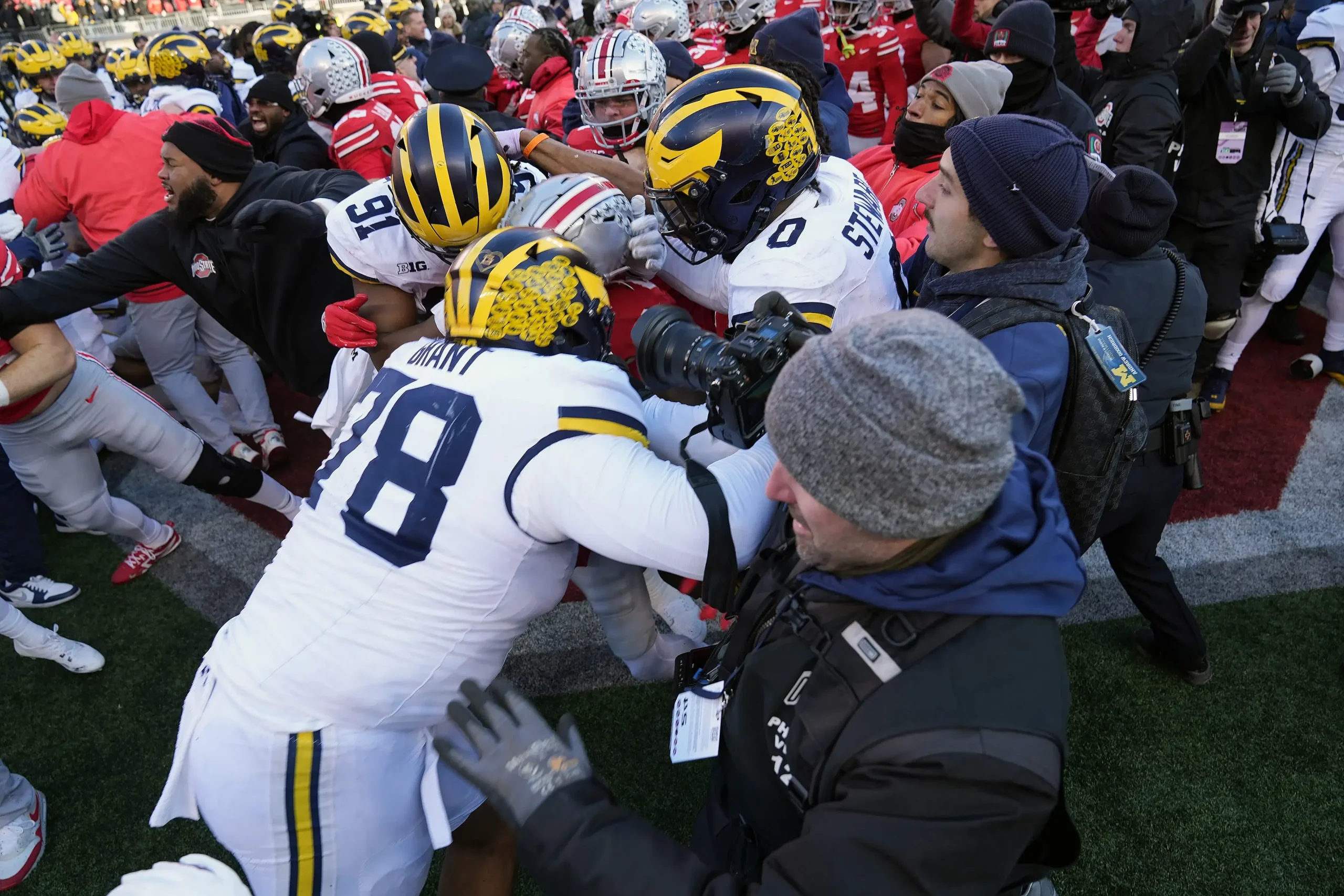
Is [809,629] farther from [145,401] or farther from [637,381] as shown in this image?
[145,401]

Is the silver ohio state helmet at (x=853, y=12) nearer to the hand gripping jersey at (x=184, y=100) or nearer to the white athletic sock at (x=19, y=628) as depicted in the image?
the hand gripping jersey at (x=184, y=100)

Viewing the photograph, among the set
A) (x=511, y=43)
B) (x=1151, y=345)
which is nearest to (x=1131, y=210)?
(x=1151, y=345)

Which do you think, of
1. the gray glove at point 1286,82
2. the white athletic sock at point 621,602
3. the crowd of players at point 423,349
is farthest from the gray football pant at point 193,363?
the gray glove at point 1286,82

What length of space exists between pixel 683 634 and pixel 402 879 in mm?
1617

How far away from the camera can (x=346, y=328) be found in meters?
2.88

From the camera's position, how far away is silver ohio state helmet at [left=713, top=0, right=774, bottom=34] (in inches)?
227

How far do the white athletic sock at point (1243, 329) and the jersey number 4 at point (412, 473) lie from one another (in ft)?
15.6

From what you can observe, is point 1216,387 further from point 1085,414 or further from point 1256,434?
point 1085,414

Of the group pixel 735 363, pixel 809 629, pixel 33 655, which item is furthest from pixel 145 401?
pixel 809 629

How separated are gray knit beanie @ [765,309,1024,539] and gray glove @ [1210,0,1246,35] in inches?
157

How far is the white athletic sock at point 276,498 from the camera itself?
428cm

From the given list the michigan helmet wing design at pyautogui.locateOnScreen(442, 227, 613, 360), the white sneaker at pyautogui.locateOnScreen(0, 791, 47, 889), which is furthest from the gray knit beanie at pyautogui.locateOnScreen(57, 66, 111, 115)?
the michigan helmet wing design at pyautogui.locateOnScreen(442, 227, 613, 360)

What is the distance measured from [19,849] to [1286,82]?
6254 mm

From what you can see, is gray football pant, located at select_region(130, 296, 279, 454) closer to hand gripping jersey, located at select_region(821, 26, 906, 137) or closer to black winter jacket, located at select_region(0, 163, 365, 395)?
black winter jacket, located at select_region(0, 163, 365, 395)
